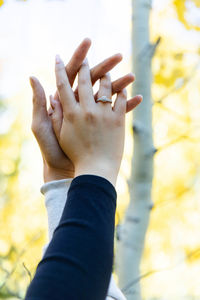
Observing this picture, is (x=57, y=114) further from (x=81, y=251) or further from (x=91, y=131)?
(x=81, y=251)

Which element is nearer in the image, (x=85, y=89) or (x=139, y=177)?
(x=85, y=89)

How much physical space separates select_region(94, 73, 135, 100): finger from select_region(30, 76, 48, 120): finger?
0.44 feet

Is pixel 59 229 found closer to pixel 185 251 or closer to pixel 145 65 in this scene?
pixel 145 65

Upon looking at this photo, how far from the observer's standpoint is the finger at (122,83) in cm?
74

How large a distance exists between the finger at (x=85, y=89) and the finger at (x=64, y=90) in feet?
0.07

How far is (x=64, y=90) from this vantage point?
2.38 ft

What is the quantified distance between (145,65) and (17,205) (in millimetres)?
4371

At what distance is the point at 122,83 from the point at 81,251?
39 cm

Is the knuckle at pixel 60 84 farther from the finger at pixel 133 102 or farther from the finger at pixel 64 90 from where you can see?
the finger at pixel 133 102

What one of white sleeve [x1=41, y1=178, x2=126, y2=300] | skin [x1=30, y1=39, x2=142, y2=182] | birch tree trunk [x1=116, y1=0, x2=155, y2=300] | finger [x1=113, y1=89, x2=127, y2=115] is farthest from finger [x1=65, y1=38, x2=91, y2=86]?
birch tree trunk [x1=116, y1=0, x2=155, y2=300]

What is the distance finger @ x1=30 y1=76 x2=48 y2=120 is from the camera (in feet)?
2.68

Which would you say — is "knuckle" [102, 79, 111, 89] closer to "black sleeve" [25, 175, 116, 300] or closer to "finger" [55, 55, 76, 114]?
"finger" [55, 55, 76, 114]

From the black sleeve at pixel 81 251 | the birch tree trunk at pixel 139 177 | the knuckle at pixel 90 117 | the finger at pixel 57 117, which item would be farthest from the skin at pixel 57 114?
the birch tree trunk at pixel 139 177

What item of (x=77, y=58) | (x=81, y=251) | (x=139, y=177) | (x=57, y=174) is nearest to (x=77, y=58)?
(x=77, y=58)
